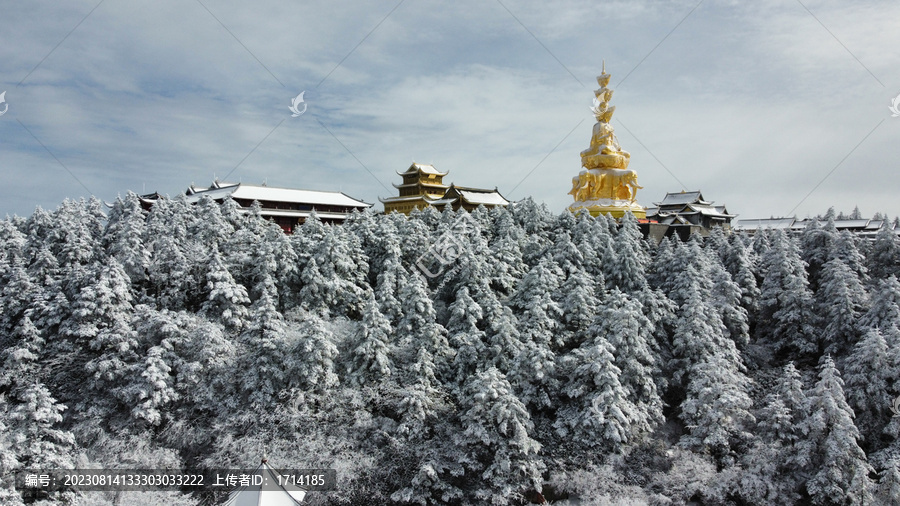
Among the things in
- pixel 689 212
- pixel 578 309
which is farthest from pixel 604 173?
pixel 578 309

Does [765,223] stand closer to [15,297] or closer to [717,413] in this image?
[717,413]

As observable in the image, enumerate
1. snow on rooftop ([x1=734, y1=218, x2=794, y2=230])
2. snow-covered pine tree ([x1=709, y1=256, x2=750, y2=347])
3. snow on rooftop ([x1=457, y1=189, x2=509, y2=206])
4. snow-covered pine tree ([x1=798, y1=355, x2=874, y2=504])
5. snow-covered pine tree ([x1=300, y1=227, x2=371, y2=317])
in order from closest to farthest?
snow-covered pine tree ([x1=798, y1=355, x2=874, y2=504])
snow-covered pine tree ([x1=709, y1=256, x2=750, y2=347])
snow-covered pine tree ([x1=300, y1=227, x2=371, y2=317])
snow on rooftop ([x1=457, y1=189, x2=509, y2=206])
snow on rooftop ([x1=734, y1=218, x2=794, y2=230])

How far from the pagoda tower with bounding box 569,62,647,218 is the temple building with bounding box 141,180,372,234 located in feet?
54.7

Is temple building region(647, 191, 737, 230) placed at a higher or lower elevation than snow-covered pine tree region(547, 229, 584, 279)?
higher

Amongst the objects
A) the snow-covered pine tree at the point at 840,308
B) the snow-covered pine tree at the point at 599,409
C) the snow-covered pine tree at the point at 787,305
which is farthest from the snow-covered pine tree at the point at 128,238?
the snow-covered pine tree at the point at 840,308

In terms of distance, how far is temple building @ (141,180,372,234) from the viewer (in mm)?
41781

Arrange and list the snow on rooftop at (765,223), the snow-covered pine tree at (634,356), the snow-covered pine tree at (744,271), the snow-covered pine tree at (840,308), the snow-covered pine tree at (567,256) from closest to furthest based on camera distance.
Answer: the snow-covered pine tree at (634,356) → the snow-covered pine tree at (840,308) → the snow-covered pine tree at (744,271) → the snow-covered pine tree at (567,256) → the snow on rooftop at (765,223)

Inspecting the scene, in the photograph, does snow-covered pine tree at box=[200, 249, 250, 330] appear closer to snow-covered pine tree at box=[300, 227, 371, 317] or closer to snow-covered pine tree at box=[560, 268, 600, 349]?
snow-covered pine tree at box=[300, 227, 371, 317]

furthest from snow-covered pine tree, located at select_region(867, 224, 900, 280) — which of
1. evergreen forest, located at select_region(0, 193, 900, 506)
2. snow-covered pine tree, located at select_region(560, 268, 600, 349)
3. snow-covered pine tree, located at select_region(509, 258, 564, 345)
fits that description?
snow-covered pine tree, located at select_region(509, 258, 564, 345)

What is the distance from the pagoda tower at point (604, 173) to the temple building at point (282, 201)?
1669 cm

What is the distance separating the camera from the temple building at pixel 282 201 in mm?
41781

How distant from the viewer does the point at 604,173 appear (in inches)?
1539

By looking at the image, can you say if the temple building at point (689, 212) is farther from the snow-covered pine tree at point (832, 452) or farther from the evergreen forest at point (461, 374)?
the snow-covered pine tree at point (832, 452)

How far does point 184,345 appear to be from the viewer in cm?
2180
